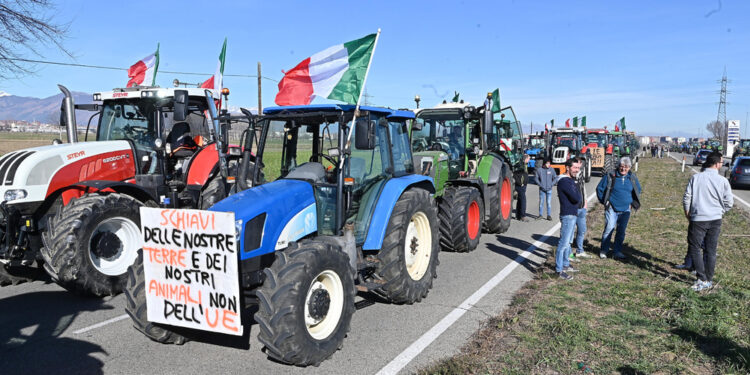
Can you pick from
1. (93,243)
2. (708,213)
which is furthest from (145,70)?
(708,213)

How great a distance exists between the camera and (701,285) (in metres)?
6.30

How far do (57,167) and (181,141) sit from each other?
1.90 m

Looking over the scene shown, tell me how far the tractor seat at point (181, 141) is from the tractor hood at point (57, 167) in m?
0.72

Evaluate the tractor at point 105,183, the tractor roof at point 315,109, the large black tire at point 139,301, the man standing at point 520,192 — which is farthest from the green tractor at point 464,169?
the large black tire at point 139,301

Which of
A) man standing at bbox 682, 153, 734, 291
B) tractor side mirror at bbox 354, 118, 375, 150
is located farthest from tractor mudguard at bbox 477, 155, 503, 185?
tractor side mirror at bbox 354, 118, 375, 150

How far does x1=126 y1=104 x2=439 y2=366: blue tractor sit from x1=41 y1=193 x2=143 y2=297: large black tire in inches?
76.5

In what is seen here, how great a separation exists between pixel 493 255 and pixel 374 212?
380cm

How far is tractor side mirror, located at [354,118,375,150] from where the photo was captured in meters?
4.78

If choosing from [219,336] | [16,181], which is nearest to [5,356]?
[219,336]

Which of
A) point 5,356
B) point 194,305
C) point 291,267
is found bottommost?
point 5,356

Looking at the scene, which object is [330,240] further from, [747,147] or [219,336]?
[747,147]

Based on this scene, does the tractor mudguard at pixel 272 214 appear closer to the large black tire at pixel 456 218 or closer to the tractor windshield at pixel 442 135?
the large black tire at pixel 456 218

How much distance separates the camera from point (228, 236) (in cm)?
384

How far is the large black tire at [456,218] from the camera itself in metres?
8.34
